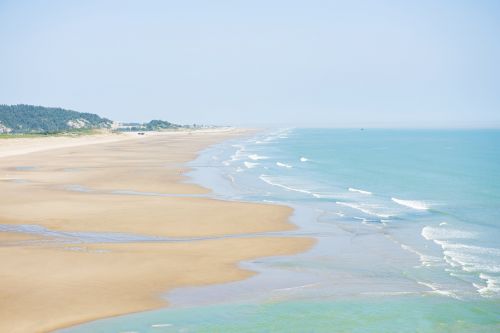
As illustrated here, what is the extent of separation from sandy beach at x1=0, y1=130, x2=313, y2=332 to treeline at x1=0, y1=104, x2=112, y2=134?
344 ft

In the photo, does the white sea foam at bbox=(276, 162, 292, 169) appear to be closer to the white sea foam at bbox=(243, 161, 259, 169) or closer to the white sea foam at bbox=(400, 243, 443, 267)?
the white sea foam at bbox=(243, 161, 259, 169)

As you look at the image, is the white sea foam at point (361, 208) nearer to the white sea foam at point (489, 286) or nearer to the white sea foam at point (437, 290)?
the white sea foam at point (489, 286)

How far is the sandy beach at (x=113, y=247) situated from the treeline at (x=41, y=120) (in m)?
105

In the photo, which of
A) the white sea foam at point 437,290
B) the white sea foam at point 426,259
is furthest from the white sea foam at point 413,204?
the white sea foam at point 437,290

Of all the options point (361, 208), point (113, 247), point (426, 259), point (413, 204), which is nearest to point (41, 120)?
point (361, 208)

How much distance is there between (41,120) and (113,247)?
14427cm

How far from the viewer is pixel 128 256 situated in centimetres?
1966

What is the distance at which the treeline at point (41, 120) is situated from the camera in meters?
143

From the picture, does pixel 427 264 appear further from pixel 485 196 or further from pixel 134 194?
pixel 134 194

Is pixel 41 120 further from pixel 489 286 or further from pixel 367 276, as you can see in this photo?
pixel 489 286

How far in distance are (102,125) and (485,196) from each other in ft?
522

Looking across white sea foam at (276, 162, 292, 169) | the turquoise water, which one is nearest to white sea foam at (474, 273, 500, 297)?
the turquoise water

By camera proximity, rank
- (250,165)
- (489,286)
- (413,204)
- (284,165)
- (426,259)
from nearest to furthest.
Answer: (489,286)
(426,259)
(413,204)
(250,165)
(284,165)

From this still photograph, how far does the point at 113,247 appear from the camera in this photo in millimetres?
20984
